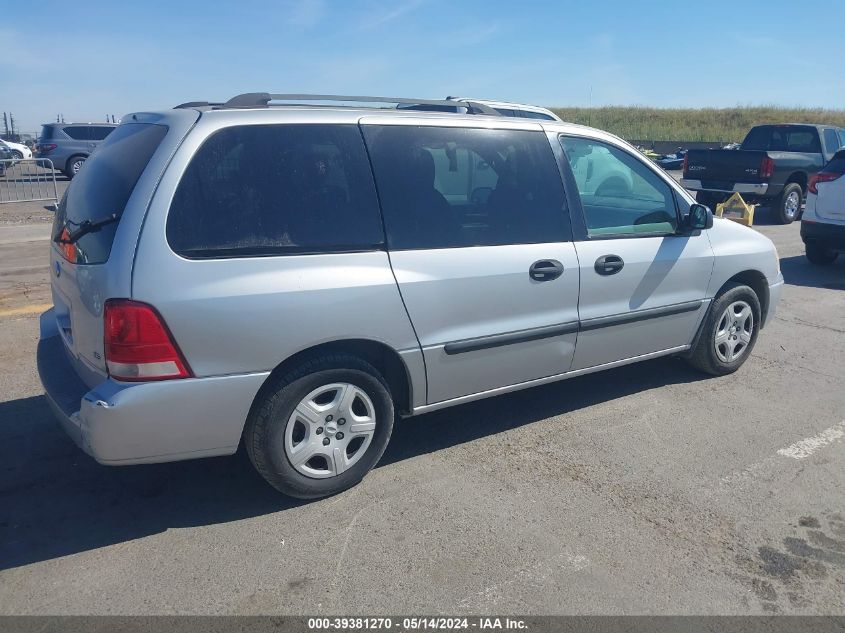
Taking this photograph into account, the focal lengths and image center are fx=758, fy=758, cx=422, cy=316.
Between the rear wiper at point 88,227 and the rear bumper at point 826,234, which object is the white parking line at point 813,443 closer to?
the rear wiper at point 88,227

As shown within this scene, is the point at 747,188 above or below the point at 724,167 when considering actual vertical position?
below

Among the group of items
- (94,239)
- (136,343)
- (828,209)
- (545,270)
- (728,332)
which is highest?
(94,239)

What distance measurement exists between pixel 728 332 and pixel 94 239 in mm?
4312

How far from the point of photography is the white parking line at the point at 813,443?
172 inches

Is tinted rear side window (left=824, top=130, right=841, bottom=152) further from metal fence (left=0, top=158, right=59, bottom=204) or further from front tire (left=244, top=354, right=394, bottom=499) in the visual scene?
metal fence (left=0, top=158, right=59, bottom=204)

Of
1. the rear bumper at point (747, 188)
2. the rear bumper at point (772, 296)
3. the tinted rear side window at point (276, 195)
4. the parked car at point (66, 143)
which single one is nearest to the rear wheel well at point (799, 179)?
the rear bumper at point (747, 188)

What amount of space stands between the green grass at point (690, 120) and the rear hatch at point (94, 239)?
168 feet

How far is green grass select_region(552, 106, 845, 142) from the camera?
5416 cm

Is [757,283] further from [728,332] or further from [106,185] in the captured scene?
[106,185]

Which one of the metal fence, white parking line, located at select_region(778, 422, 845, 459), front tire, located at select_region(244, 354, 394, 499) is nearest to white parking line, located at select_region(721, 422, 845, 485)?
white parking line, located at select_region(778, 422, 845, 459)

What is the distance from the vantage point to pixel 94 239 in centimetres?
338

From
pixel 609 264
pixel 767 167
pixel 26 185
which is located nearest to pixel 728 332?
pixel 609 264

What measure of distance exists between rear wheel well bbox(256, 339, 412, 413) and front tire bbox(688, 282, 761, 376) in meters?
2.50

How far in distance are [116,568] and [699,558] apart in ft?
8.21
